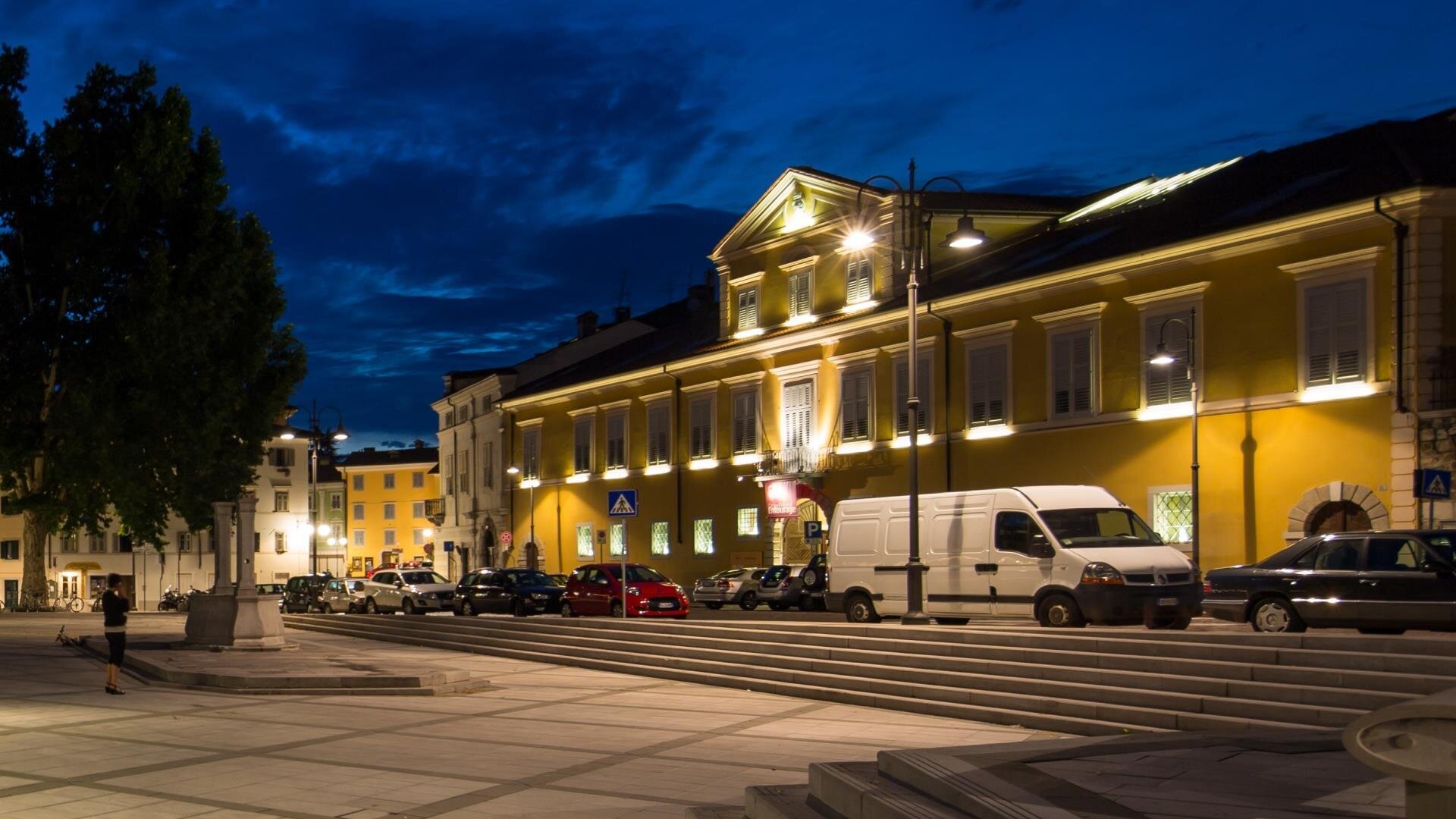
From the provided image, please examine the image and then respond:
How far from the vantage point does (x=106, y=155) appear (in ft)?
134

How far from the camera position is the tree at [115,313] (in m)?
39.5

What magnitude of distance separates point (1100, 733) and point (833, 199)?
32931mm

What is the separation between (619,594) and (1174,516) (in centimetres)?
1306

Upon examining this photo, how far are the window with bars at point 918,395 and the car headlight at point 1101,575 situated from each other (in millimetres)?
18971

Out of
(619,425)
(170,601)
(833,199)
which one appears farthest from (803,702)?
(170,601)

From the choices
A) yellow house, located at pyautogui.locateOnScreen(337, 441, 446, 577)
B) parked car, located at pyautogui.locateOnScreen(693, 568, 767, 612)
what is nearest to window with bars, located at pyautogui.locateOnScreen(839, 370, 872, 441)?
parked car, located at pyautogui.locateOnScreen(693, 568, 767, 612)

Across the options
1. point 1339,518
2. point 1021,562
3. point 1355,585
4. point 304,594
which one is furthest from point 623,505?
point 304,594

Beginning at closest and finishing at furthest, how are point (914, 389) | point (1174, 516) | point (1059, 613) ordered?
point (1059, 613) < point (914, 389) < point (1174, 516)

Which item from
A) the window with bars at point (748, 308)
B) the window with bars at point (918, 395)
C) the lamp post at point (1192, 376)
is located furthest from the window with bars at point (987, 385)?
the window with bars at point (748, 308)

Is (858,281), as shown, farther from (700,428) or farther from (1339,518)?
(1339,518)

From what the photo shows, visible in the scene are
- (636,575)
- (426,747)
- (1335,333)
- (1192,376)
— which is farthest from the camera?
(636,575)

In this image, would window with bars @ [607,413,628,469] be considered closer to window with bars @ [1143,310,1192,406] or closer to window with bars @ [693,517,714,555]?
window with bars @ [693,517,714,555]

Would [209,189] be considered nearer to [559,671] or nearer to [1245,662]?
[559,671]

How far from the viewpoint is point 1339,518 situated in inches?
1150
